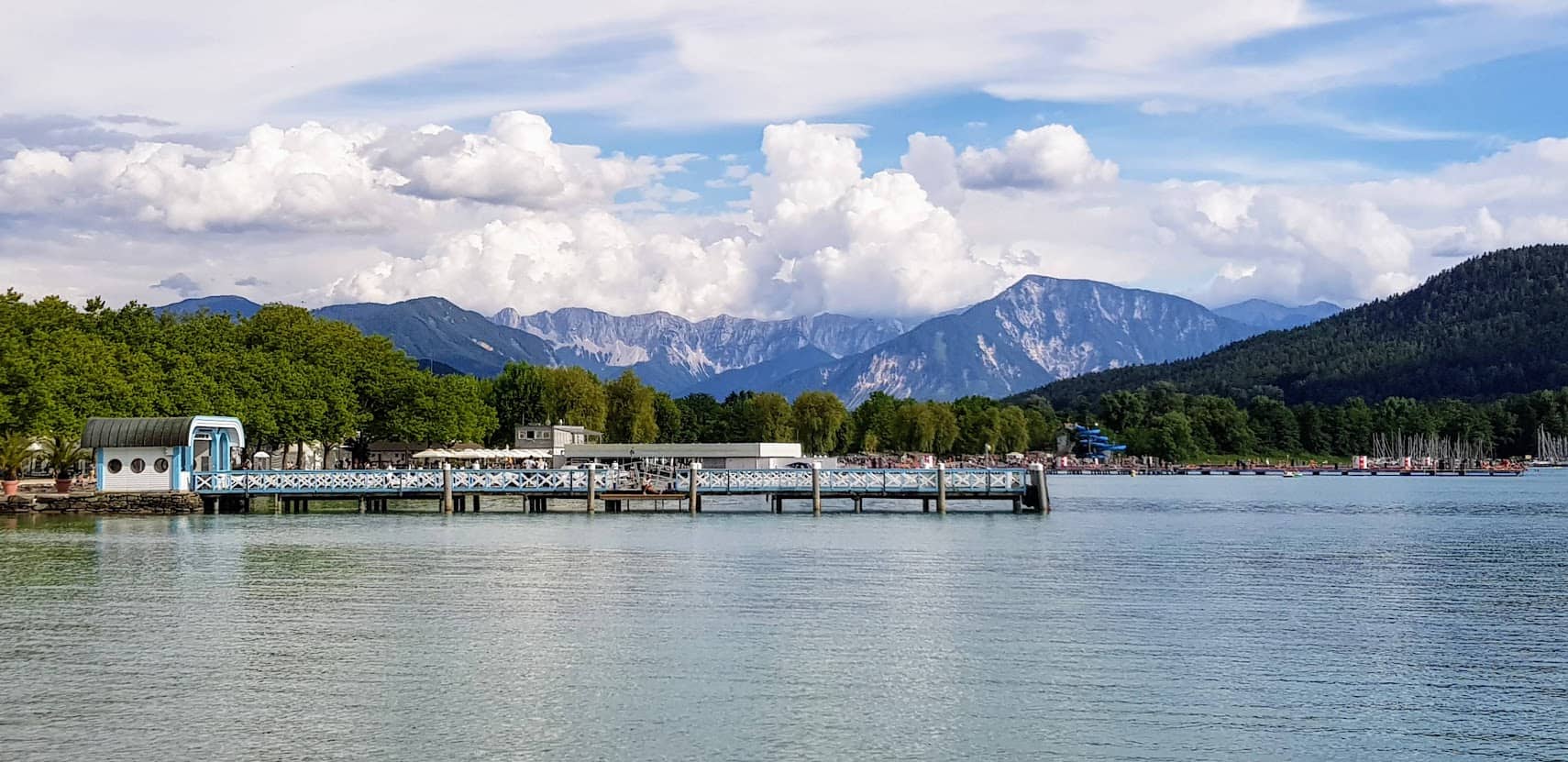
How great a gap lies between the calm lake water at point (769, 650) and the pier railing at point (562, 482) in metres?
18.6

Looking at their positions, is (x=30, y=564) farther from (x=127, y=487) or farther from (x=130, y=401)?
(x=130, y=401)

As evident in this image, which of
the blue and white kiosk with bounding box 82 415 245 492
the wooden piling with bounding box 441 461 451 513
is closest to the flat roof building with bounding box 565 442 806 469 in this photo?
the wooden piling with bounding box 441 461 451 513

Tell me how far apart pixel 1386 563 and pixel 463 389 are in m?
85.7

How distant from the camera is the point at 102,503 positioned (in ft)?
254

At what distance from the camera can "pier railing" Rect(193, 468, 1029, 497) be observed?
81.1 metres

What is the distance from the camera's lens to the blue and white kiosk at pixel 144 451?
77688mm

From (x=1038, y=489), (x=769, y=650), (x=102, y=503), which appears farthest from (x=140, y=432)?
(x=769, y=650)

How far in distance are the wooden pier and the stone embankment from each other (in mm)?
2270

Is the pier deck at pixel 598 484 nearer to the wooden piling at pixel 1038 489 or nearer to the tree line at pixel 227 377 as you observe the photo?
the wooden piling at pixel 1038 489

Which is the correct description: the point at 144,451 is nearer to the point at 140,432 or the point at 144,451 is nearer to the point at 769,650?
the point at 140,432

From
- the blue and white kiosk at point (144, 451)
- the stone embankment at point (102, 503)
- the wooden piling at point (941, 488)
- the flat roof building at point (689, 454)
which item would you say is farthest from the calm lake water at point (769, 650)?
the flat roof building at point (689, 454)

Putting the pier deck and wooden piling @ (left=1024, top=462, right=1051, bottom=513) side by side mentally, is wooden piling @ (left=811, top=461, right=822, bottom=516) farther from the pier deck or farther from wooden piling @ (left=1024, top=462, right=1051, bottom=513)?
wooden piling @ (left=1024, top=462, right=1051, bottom=513)

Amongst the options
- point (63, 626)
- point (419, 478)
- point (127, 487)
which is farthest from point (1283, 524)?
point (63, 626)

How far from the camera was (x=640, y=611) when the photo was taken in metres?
39.2
